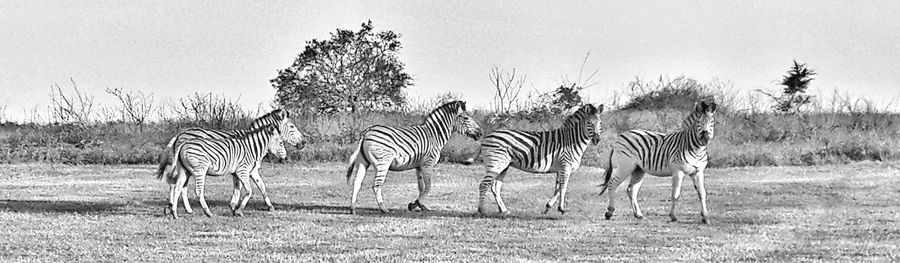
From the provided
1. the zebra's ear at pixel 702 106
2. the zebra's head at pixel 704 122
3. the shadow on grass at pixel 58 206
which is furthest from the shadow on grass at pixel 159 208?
the zebra's ear at pixel 702 106

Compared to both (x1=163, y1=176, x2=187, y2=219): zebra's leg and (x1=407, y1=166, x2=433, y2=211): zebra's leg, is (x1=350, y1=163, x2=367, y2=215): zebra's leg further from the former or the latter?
(x1=163, y1=176, x2=187, y2=219): zebra's leg

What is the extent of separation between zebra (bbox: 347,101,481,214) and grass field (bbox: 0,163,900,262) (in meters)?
0.56

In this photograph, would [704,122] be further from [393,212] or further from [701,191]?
[393,212]

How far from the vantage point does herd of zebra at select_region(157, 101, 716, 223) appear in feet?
46.6

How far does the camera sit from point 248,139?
1561cm

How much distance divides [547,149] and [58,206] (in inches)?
303

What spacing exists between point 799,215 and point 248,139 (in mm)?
7893

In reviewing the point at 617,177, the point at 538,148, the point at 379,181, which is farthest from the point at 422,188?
the point at 617,177

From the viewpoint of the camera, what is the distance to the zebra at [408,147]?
15578mm

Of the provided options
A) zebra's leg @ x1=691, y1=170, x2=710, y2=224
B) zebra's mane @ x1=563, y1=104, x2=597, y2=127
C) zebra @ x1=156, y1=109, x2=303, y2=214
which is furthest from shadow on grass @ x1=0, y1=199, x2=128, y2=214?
zebra's leg @ x1=691, y1=170, x2=710, y2=224

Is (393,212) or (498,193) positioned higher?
(498,193)

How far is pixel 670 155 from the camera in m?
14.2

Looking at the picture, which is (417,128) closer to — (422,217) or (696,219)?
(422,217)

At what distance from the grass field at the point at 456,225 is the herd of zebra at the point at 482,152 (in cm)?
48
